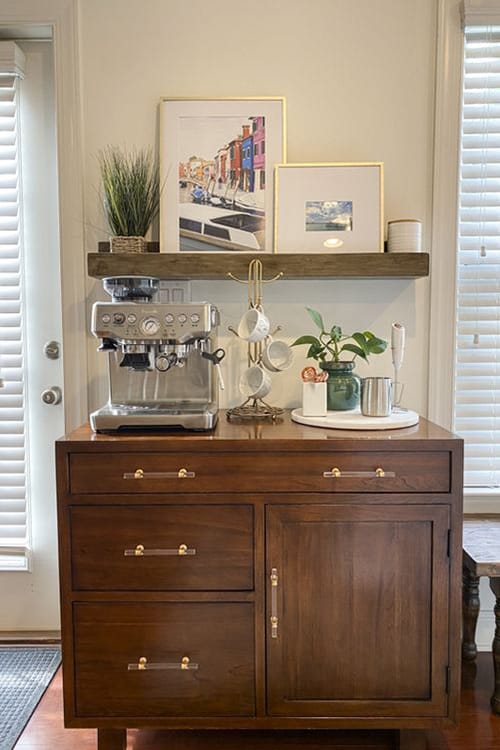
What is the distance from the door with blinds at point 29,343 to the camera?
1.95m

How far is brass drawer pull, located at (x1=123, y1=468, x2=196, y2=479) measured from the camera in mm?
1386

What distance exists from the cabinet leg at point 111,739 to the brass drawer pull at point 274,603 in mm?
535

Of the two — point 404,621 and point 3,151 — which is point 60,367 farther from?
point 404,621

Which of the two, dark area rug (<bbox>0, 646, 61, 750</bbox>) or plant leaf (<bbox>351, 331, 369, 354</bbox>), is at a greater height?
plant leaf (<bbox>351, 331, 369, 354</bbox>)

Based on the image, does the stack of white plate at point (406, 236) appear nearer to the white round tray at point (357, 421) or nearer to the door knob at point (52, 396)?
the white round tray at point (357, 421)

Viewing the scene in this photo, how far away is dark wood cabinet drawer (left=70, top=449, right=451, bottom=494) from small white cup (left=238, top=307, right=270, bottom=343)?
14.7 inches

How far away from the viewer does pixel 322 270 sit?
1.73 m

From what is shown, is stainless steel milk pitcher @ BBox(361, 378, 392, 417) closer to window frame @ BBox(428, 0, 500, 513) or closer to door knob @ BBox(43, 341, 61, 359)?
window frame @ BBox(428, 0, 500, 513)

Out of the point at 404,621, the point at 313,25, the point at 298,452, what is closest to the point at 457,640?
the point at 404,621

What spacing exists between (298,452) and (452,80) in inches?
55.1

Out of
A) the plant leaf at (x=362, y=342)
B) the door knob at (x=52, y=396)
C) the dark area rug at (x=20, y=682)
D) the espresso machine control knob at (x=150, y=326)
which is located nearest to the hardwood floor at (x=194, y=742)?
the dark area rug at (x=20, y=682)

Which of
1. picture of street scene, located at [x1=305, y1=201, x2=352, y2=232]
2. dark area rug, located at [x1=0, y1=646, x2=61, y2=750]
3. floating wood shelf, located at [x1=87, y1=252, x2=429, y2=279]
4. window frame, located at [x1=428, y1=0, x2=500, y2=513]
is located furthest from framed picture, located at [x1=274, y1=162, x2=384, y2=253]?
dark area rug, located at [x1=0, y1=646, x2=61, y2=750]

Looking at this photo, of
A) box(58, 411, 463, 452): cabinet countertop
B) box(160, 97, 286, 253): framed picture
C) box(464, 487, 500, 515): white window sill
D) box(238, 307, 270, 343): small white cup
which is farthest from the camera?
box(464, 487, 500, 515): white window sill

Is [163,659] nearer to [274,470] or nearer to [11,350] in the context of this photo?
[274,470]
